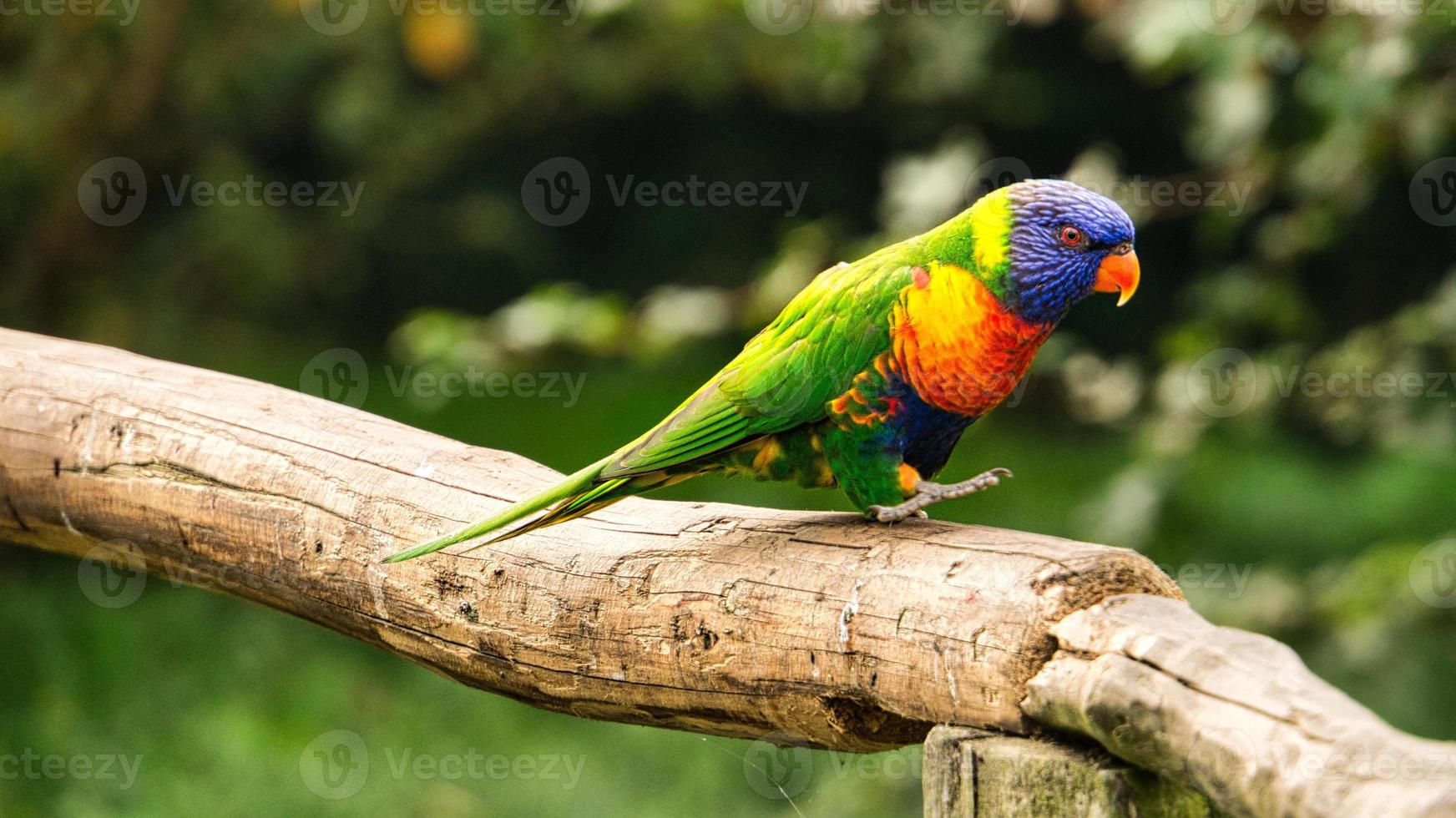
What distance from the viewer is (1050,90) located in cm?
652

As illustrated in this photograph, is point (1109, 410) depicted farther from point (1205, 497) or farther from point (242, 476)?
point (1205, 497)

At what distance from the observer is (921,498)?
6.61 feet

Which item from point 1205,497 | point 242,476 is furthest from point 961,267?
point 1205,497
